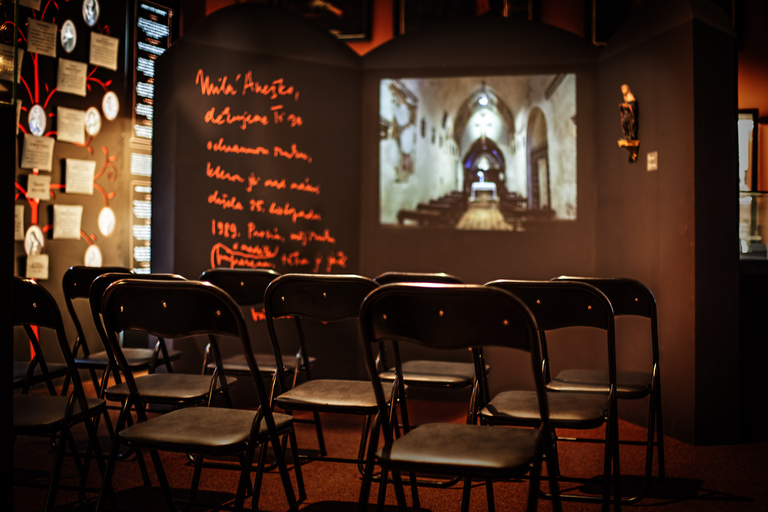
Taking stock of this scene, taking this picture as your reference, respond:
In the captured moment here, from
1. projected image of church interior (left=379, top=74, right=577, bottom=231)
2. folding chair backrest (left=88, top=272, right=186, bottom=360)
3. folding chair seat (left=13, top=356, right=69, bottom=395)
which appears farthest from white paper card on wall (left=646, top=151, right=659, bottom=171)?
folding chair seat (left=13, top=356, right=69, bottom=395)

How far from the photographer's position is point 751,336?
12.2 feet

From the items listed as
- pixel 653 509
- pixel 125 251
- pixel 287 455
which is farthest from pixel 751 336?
pixel 125 251

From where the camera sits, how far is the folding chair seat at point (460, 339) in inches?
62.3

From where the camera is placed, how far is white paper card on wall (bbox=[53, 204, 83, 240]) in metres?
4.95

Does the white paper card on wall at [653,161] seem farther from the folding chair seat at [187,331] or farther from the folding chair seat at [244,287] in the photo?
the folding chair seat at [187,331]

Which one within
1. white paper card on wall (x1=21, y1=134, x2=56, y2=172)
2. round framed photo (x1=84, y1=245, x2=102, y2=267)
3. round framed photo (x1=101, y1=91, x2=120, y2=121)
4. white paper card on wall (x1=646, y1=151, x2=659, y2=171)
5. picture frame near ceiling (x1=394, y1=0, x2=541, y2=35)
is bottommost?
round framed photo (x1=84, y1=245, x2=102, y2=267)

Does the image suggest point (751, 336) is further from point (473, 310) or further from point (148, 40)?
point (148, 40)

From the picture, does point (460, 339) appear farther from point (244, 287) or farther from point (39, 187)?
point (39, 187)

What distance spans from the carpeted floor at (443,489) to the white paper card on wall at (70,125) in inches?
94.6

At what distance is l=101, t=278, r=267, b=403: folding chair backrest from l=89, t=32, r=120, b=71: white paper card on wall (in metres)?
3.96

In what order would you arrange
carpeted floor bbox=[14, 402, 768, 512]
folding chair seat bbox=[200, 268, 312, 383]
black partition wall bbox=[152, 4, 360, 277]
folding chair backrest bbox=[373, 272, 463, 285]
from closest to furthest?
carpeted floor bbox=[14, 402, 768, 512], folding chair backrest bbox=[373, 272, 463, 285], folding chair seat bbox=[200, 268, 312, 383], black partition wall bbox=[152, 4, 360, 277]

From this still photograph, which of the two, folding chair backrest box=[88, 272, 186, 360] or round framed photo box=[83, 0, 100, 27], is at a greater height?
round framed photo box=[83, 0, 100, 27]

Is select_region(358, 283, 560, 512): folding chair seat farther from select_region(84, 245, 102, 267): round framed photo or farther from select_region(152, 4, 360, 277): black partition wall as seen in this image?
select_region(84, 245, 102, 267): round framed photo

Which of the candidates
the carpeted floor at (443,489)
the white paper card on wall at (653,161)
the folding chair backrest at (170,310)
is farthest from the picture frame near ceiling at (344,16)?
the folding chair backrest at (170,310)
